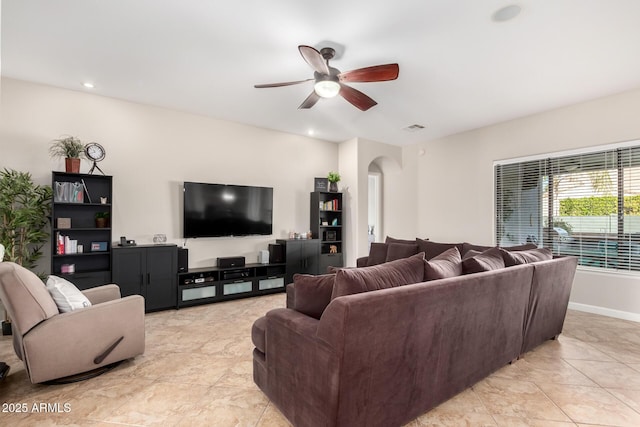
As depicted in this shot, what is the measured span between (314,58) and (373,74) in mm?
558

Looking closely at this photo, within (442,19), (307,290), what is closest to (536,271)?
(307,290)

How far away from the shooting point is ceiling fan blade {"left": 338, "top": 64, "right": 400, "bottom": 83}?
2.54 metres

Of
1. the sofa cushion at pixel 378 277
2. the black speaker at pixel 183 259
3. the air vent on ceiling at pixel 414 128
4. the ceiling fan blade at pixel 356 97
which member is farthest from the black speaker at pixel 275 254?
the sofa cushion at pixel 378 277

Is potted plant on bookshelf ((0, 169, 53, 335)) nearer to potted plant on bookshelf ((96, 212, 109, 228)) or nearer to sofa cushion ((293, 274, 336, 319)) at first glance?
potted plant on bookshelf ((96, 212, 109, 228))

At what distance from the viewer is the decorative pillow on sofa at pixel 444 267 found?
195 centimetres

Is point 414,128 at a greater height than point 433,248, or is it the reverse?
point 414,128

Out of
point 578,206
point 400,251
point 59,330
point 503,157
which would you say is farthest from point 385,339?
point 503,157

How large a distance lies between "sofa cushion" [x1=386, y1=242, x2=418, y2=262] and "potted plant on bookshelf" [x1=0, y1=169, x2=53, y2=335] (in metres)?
4.16

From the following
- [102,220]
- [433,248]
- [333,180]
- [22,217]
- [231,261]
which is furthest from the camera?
[333,180]

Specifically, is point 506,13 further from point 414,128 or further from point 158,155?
point 158,155

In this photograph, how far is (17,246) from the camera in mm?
3221

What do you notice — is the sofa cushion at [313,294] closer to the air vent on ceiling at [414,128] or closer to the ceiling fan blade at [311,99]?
the ceiling fan blade at [311,99]

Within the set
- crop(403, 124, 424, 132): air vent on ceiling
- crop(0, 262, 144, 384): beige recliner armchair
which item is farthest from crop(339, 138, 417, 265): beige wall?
crop(0, 262, 144, 384): beige recliner armchair

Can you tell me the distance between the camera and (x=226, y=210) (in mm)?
4699
